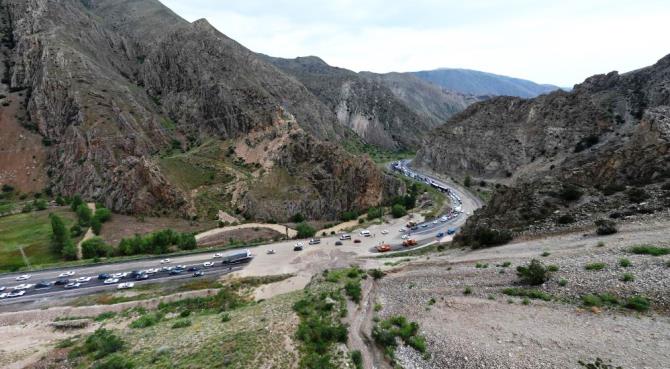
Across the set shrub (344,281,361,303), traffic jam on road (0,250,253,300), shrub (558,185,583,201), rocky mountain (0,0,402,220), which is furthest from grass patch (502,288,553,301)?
rocky mountain (0,0,402,220)

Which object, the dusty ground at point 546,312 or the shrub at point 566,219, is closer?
the dusty ground at point 546,312

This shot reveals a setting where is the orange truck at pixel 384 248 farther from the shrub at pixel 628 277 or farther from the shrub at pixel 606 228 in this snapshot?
the shrub at pixel 628 277

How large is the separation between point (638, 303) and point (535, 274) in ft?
19.8

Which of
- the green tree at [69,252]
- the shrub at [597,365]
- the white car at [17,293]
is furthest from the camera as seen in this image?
the green tree at [69,252]

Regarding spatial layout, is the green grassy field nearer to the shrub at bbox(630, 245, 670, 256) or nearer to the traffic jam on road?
the traffic jam on road

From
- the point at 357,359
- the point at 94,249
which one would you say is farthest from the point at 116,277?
the point at 357,359

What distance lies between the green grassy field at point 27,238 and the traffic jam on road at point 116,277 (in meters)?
10.2

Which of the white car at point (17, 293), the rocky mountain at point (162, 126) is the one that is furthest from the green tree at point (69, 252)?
the rocky mountain at point (162, 126)

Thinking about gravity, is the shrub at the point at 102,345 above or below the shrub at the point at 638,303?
above

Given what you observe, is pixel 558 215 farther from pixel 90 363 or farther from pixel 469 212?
pixel 469 212

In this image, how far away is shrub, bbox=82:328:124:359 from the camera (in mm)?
24384

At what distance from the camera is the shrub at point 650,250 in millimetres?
23500

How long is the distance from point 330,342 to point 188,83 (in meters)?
147

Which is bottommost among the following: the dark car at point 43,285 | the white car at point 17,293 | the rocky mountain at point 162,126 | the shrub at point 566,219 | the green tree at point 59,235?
the white car at point 17,293
